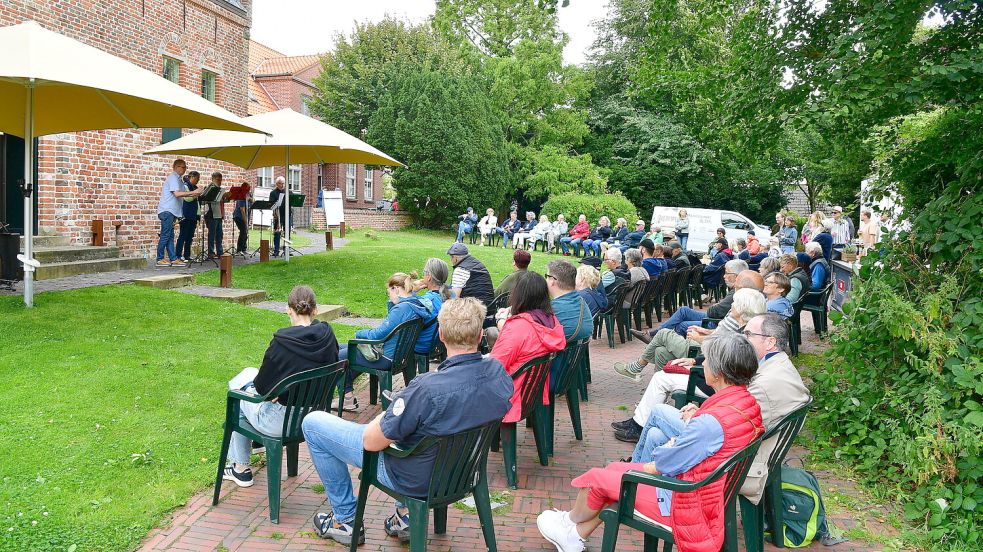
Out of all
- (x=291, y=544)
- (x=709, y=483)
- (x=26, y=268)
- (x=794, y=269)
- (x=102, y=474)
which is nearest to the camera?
(x=709, y=483)

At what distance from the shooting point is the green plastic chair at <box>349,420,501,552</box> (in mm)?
3182

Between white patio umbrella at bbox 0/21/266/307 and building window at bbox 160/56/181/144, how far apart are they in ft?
19.0

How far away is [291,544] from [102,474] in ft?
4.65

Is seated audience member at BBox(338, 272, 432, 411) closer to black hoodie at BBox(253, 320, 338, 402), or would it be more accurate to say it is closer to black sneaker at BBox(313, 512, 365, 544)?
black hoodie at BBox(253, 320, 338, 402)

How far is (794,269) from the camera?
9.05m

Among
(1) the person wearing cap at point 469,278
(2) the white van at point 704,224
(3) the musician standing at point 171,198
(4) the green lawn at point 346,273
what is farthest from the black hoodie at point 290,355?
(2) the white van at point 704,224

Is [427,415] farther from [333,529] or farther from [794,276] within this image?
[794,276]

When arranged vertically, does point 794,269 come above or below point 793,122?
below

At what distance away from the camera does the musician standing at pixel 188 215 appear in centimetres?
1229

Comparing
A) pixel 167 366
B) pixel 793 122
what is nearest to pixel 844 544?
pixel 793 122

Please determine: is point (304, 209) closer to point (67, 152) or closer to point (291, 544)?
point (67, 152)

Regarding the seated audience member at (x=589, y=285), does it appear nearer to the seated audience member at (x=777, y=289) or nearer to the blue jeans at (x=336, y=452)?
the seated audience member at (x=777, y=289)

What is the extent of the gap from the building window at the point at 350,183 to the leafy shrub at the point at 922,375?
1162 inches

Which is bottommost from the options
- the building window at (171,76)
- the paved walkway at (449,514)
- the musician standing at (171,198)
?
the paved walkway at (449,514)
